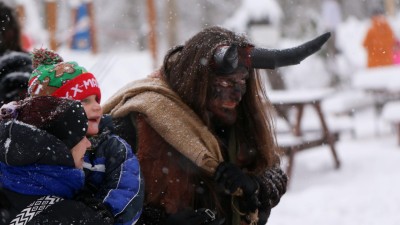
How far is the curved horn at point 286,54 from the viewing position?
260 centimetres

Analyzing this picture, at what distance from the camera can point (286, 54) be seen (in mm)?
2619

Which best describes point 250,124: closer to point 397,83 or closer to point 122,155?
point 122,155

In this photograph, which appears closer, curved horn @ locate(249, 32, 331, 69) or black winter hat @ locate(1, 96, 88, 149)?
black winter hat @ locate(1, 96, 88, 149)

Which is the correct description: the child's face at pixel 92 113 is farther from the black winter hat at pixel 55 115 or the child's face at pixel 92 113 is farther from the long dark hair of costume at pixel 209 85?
the long dark hair of costume at pixel 209 85

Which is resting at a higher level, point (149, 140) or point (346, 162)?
point (149, 140)

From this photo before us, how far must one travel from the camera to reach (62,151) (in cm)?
214

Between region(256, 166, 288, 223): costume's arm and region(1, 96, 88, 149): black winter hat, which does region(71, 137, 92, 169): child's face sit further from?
region(256, 166, 288, 223): costume's arm

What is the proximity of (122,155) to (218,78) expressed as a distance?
0.55 m

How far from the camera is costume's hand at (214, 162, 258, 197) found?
2.64 metres

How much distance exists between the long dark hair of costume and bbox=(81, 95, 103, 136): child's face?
410mm

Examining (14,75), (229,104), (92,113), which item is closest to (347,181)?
(14,75)

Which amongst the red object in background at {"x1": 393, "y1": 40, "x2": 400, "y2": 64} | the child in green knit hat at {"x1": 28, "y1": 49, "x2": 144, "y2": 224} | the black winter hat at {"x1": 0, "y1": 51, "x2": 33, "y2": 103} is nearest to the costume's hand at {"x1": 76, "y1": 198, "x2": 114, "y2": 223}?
the child in green knit hat at {"x1": 28, "y1": 49, "x2": 144, "y2": 224}

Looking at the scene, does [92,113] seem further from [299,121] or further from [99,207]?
[299,121]

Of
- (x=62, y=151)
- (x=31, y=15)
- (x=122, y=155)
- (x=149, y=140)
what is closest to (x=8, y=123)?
(x=62, y=151)
